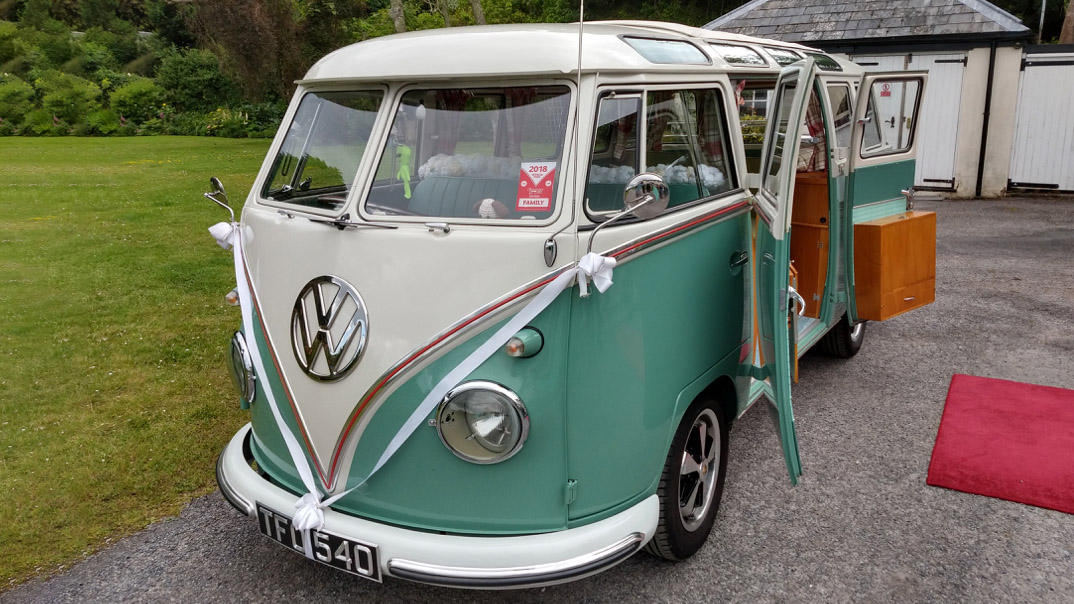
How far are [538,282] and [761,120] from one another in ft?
8.46

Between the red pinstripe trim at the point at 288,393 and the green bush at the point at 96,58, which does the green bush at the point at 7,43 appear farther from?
the red pinstripe trim at the point at 288,393

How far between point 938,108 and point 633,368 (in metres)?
12.5

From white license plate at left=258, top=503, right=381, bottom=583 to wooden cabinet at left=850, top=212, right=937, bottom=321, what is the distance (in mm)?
3545

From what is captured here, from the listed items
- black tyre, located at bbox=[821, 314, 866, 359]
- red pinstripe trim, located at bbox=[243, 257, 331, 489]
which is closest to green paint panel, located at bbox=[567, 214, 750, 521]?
red pinstripe trim, located at bbox=[243, 257, 331, 489]

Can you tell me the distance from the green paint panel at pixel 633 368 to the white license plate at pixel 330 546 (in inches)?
28.7

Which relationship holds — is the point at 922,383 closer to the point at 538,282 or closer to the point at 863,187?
the point at 863,187

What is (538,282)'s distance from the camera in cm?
264

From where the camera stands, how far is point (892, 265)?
4.94 metres

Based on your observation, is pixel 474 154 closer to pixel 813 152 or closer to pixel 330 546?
pixel 330 546

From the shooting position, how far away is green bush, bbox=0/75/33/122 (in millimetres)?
26891

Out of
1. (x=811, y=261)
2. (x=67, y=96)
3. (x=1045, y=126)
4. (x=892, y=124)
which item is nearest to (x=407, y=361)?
(x=811, y=261)

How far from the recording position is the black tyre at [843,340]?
568cm

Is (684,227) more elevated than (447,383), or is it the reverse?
(684,227)

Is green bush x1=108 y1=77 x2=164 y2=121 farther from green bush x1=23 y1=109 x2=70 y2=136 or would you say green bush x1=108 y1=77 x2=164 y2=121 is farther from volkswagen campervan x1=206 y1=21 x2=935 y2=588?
volkswagen campervan x1=206 y1=21 x2=935 y2=588
